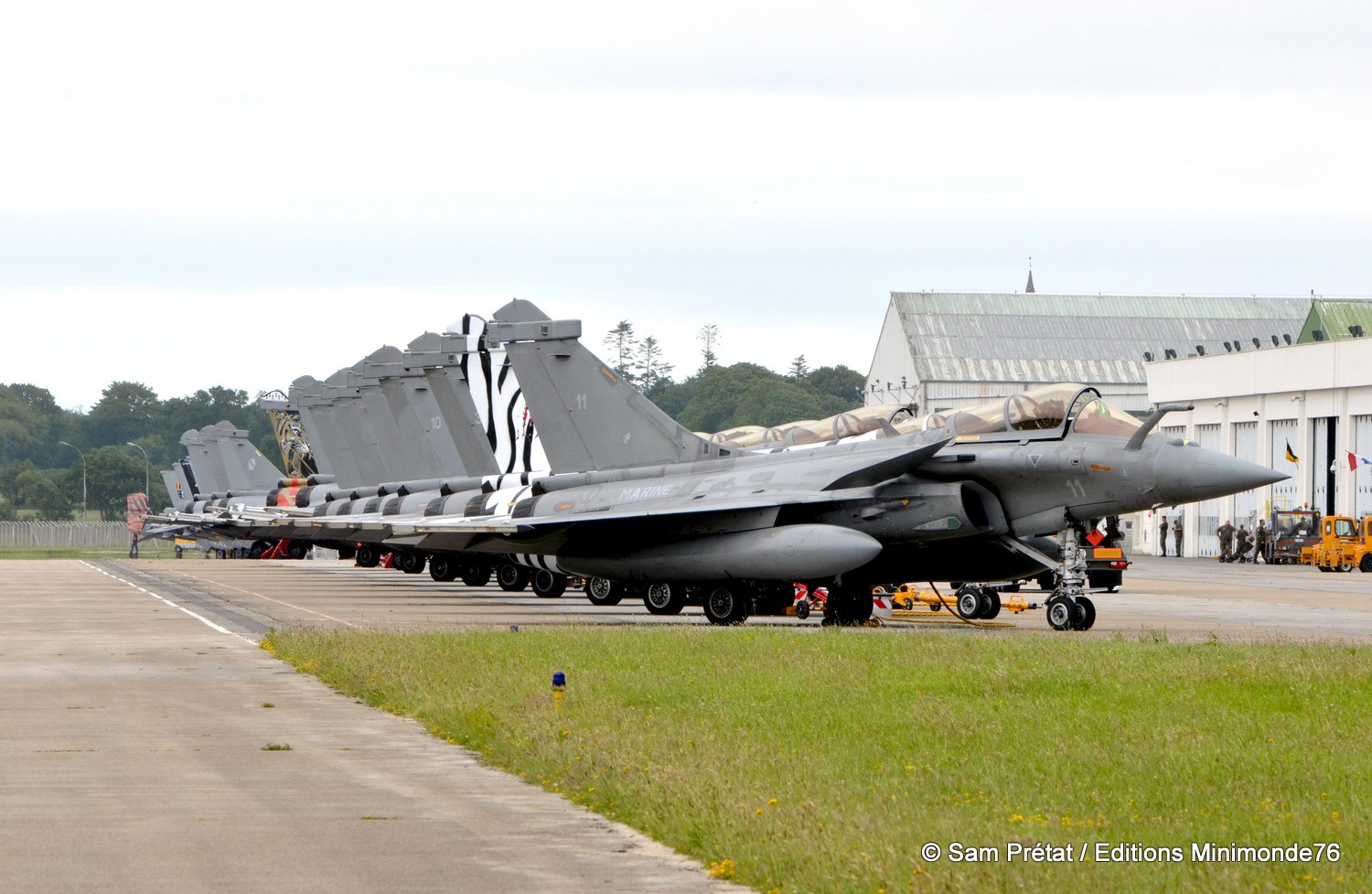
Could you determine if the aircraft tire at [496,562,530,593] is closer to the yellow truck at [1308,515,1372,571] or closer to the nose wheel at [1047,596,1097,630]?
the nose wheel at [1047,596,1097,630]

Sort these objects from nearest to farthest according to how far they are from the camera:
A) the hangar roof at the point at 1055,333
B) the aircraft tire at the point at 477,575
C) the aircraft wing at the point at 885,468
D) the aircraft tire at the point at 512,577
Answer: the aircraft wing at the point at 885,468
the aircraft tire at the point at 512,577
the aircraft tire at the point at 477,575
the hangar roof at the point at 1055,333

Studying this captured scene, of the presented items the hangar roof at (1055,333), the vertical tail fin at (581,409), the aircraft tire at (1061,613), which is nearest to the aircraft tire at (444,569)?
the vertical tail fin at (581,409)

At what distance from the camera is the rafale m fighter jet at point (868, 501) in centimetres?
1880

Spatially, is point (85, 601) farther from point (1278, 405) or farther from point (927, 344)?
point (927, 344)

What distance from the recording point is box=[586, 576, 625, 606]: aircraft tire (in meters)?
25.7

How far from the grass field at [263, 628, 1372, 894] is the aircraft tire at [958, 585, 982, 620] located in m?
6.78

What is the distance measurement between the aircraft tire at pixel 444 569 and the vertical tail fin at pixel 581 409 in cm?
1013

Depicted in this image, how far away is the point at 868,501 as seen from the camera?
20000 millimetres

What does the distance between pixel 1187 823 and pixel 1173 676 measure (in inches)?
216

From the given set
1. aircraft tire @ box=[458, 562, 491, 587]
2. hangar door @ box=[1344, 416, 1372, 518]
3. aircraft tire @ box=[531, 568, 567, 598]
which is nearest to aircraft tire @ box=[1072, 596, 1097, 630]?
aircraft tire @ box=[531, 568, 567, 598]

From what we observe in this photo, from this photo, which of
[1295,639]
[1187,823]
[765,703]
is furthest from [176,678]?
[1295,639]

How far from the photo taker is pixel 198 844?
22.3 ft

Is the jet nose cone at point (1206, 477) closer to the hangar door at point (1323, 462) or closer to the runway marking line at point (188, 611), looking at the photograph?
the runway marking line at point (188, 611)

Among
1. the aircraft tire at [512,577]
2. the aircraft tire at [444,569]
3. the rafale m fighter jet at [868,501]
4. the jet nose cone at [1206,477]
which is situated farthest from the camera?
the aircraft tire at [444,569]
